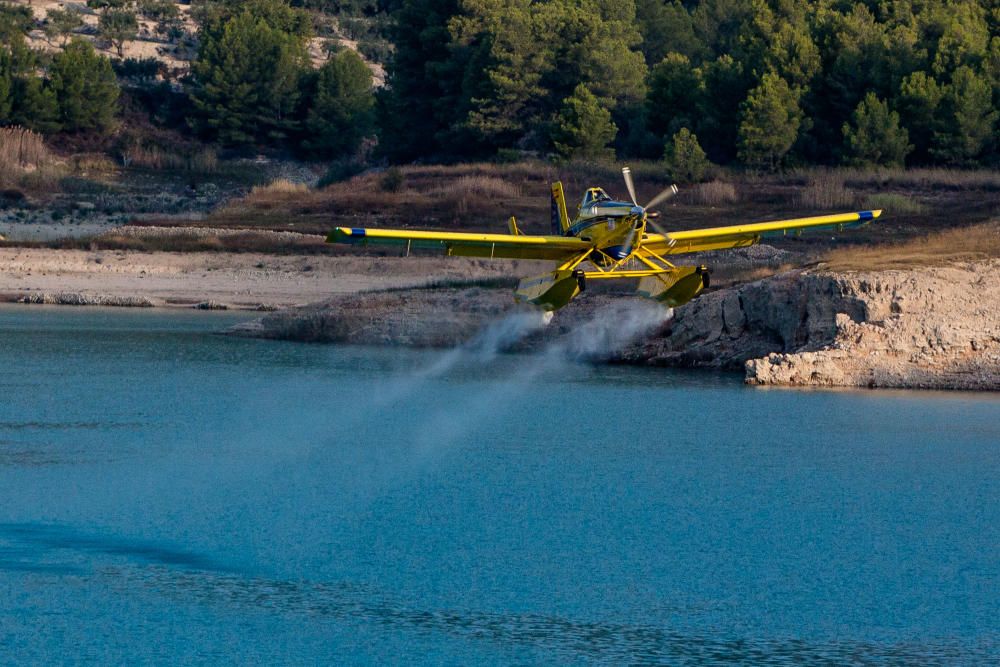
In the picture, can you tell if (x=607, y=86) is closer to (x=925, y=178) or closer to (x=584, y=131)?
(x=584, y=131)

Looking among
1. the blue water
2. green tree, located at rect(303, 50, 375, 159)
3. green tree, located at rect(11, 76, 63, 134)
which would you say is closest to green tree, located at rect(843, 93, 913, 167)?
the blue water

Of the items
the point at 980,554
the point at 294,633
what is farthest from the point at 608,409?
the point at 294,633

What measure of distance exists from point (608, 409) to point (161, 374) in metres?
14.7

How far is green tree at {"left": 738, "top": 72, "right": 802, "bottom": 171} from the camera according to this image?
83.6m

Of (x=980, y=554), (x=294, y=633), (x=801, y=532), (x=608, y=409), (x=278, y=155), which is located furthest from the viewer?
(x=278, y=155)

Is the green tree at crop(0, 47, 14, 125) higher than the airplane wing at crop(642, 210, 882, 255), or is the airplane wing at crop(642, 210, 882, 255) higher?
the green tree at crop(0, 47, 14, 125)

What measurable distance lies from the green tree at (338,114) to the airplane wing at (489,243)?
79637 millimetres

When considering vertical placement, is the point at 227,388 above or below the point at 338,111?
below

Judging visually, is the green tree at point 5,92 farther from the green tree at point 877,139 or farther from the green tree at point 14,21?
the green tree at point 877,139

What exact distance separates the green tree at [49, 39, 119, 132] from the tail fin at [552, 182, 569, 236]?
76274 millimetres

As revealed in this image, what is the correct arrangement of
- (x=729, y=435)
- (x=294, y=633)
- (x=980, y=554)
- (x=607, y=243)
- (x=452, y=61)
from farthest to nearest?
(x=452, y=61), (x=729, y=435), (x=607, y=243), (x=980, y=554), (x=294, y=633)

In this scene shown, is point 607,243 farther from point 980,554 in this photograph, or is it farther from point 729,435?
point 980,554

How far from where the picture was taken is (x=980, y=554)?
1122 inches

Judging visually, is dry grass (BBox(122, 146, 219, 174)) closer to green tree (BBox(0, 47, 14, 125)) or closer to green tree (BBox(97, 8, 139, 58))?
green tree (BBox(0, 47, 14, 125))
